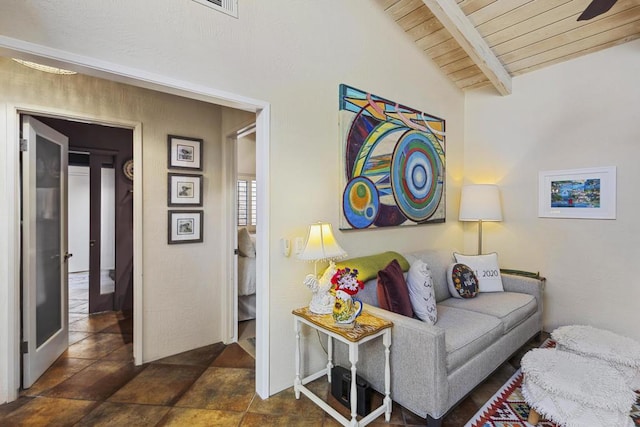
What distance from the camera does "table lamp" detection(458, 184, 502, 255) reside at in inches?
133

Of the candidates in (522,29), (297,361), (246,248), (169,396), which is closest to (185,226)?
(246,248)

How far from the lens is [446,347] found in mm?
1937

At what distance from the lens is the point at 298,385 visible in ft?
7.14

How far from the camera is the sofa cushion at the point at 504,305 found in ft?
8.25

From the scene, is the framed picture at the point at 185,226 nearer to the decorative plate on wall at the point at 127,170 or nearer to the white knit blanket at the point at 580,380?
the decorative plate on wall at the point at 127,170

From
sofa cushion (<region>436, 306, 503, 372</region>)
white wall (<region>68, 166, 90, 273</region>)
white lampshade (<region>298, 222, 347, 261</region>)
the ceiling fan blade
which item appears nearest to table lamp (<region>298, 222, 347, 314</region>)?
white lampshade (<region>298, 222, 347, 261</region>)

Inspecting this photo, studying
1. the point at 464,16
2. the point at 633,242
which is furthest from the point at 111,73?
the point at 633,242

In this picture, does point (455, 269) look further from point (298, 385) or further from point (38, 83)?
point (38, 83)

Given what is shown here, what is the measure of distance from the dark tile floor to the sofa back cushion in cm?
75

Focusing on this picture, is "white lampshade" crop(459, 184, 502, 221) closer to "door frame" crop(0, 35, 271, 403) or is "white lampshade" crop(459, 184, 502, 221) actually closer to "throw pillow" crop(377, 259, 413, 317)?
"throw pillow" crop(377, 259, 413, 317)

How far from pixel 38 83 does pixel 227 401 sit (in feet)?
8.45

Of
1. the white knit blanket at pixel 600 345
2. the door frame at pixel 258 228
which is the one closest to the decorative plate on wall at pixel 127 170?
the door frame at pixel 258 228

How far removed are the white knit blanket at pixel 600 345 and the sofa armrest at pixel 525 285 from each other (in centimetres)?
65

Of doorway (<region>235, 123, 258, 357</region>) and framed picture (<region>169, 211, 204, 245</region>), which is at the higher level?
framed picture (<region>169, 211, 204, 245</region>)
